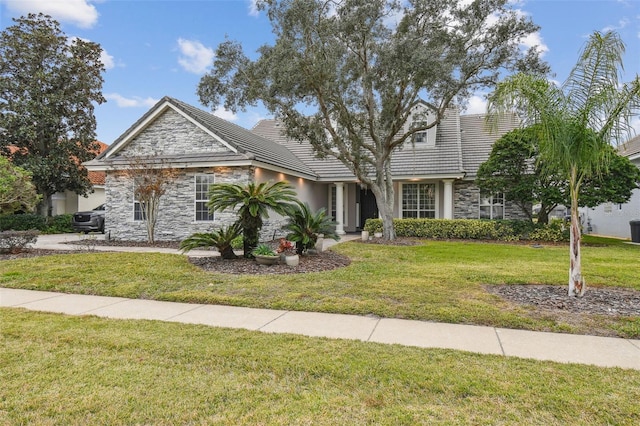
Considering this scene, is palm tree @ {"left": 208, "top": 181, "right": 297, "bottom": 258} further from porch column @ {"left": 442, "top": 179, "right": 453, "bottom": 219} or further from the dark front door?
the dark front door

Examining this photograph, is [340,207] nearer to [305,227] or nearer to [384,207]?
[384,207]

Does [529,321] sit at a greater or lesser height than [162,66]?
lesser

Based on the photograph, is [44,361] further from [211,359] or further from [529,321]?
[529,321]

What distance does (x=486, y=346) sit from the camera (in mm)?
3832

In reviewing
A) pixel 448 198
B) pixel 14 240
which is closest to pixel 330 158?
pixel 448 198

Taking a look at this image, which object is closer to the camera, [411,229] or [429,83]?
[429,83]

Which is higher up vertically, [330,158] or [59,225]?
[330,158]

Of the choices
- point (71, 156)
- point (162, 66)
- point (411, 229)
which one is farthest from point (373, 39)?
point (71, 156)

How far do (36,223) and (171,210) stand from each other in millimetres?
9726

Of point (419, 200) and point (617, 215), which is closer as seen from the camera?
point (419, 200)

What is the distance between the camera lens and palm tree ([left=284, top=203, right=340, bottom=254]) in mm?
9547

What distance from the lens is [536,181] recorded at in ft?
46.3

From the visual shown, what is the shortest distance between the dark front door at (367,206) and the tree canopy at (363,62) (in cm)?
575

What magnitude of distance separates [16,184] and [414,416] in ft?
42.0
